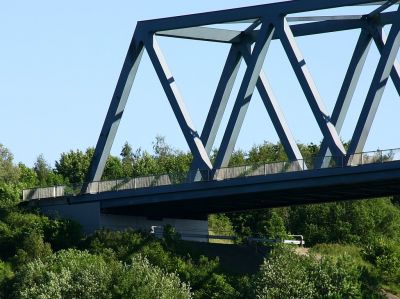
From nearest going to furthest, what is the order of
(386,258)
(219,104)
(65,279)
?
(65,279)
(219,104)
(386,258)

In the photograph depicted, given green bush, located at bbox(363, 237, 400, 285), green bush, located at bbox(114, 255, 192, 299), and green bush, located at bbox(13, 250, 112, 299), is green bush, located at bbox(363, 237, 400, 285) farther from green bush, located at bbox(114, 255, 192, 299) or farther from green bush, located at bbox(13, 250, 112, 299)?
green bush, located at bbox(13, 250, 112, 299)

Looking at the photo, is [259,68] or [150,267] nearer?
[150,267]

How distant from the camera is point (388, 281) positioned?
79062 millimetres

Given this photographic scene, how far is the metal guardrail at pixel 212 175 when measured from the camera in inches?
2751

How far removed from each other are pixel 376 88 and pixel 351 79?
6873 mm

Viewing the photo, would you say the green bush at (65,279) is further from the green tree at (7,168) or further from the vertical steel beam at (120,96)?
the green tree at (7,168)

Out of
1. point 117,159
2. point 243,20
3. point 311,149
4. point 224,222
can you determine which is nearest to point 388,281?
point 243,20

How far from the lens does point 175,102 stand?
256 feet

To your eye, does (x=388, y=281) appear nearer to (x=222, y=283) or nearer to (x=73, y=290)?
(x=222, y=283)

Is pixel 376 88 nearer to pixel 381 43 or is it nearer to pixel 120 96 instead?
pixel 381 43

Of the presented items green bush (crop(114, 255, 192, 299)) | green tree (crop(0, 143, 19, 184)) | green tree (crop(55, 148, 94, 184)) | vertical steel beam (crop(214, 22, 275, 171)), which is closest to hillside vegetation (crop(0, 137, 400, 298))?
green bush (crop(114, 255, 192, 299))

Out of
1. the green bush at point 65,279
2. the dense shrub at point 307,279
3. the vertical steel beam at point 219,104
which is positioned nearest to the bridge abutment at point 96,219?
the vertical steel beam at point 219,104

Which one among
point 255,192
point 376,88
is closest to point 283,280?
point 255,192

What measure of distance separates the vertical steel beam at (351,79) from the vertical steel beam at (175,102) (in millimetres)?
6870
